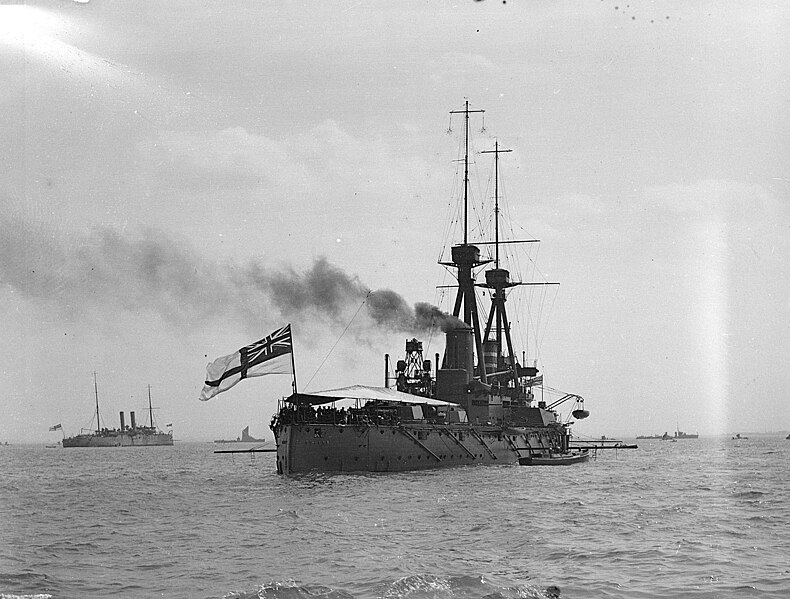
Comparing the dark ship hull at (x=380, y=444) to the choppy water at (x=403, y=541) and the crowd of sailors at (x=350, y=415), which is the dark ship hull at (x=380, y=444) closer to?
the crowd of sailors at (x=350, y=415)

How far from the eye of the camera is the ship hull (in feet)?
169

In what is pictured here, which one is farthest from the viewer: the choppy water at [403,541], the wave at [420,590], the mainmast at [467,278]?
the mainmast at [467,278]

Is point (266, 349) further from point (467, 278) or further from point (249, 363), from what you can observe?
point (467, 278)

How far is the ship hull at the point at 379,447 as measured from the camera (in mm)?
51656

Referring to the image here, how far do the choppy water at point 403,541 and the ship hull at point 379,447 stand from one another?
373cm

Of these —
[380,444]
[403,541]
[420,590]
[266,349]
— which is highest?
[266,349]

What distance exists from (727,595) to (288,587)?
902cm

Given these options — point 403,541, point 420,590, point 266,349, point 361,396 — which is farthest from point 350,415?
point 420,590

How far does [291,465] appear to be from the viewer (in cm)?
5181

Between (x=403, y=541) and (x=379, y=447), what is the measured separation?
1083 inches

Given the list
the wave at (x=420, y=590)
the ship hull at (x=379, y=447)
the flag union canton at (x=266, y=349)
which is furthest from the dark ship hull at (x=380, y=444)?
the wave at (x=420, y=590)

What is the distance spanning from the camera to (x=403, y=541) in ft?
86.3

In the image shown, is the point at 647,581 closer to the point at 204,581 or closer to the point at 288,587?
the point at 288,587

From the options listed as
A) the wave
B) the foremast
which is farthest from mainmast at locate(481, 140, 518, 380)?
the wave
